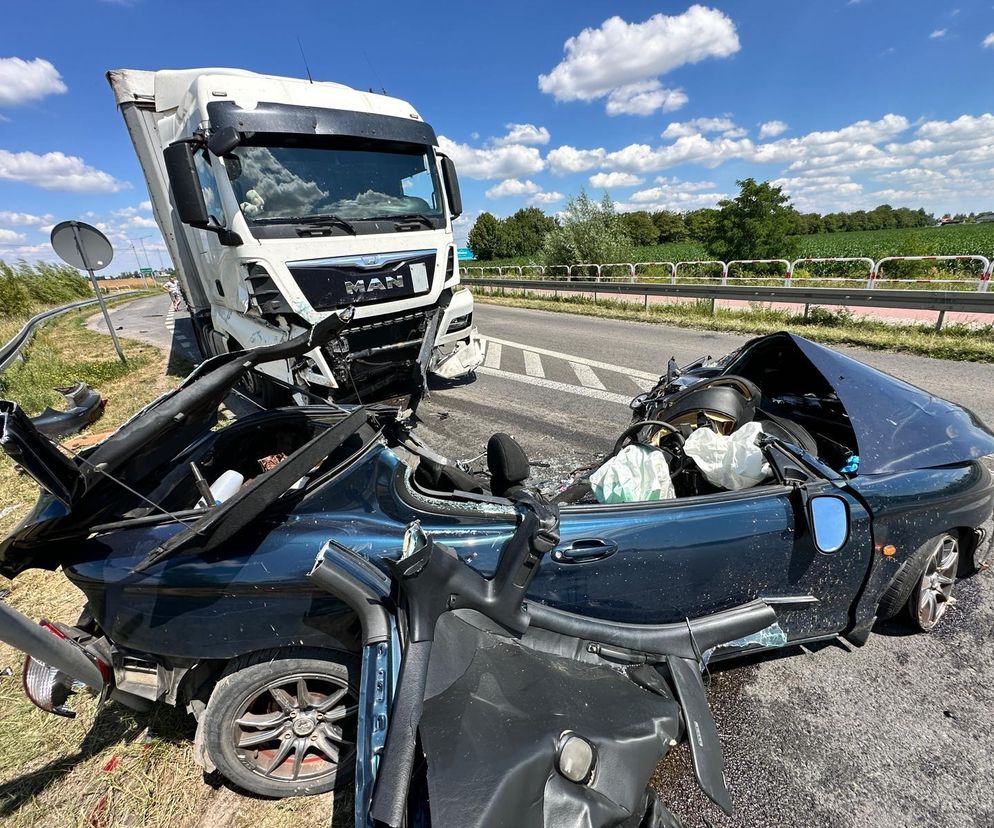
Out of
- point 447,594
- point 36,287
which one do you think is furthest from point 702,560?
point 36,287

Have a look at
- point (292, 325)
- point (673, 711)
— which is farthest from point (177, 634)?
point (292, 325)

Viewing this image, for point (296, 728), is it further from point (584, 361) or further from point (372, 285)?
point (584, 361)

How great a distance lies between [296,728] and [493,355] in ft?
26.2

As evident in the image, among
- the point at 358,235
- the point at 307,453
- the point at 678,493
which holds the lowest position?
the point at 678,493

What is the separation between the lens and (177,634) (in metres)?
1.71

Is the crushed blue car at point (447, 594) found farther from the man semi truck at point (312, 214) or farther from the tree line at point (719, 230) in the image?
the tree line at point (719, 230)

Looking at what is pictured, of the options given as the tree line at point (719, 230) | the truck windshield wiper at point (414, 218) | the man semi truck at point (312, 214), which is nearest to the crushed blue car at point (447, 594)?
the man semi truck at point (312, 214)

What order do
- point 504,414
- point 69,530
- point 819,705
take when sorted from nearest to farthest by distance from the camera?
1. point 69,530
2. point 819,705
3. point 504,414

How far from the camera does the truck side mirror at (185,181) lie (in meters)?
4.38

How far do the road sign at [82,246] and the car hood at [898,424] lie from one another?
10.6 m

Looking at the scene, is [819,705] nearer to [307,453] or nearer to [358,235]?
[307,453]

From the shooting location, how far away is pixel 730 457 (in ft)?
7.75

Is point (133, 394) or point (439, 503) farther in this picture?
point (133, 394)

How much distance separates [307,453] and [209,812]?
1.50 metres
